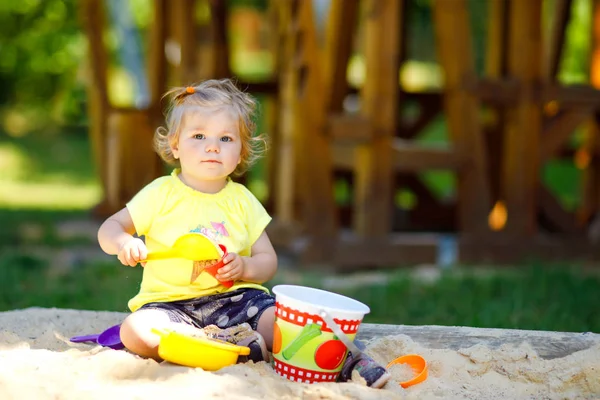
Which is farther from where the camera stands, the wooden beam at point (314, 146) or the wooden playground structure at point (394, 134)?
the wooden beam at point (314, 146)

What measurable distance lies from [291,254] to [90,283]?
5.75ft

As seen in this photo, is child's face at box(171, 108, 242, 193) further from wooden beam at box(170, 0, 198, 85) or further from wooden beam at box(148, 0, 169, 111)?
wooden beam at box(148, 0, 169, 111)

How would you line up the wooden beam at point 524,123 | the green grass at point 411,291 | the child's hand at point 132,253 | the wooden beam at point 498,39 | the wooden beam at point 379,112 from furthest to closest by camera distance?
the wooden beam at point 498,39 → the wooden beam at point 524,123 → the wooden beam at point 379,112 → the green grass at point 411,291 → the child's hand at point 132,253

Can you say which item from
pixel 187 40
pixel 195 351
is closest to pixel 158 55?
pixel 187 40

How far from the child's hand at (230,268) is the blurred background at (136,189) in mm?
1799

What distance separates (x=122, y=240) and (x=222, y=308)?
1.33 ft

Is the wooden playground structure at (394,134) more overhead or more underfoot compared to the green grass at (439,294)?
more overhead

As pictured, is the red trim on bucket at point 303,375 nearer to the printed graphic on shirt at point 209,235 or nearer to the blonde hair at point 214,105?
the printed graphic on shirt at point 209,235

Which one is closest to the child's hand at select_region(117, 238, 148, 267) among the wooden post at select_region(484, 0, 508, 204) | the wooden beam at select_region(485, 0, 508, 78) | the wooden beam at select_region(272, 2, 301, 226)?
the wooden beam at select_region(272, 2, 301, 226)

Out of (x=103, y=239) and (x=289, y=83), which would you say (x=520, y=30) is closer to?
(x=289, y=83)

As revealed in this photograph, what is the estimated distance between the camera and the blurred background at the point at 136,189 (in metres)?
5.13

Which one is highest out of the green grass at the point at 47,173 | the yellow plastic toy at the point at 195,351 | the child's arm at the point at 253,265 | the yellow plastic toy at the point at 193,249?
the yellow plastic toy at the point at 193,249

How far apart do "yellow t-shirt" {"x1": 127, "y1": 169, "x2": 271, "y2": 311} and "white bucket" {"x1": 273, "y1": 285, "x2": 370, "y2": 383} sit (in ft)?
1.05

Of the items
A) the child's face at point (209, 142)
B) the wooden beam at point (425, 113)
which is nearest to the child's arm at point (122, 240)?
the child's face at point (209, 142)
